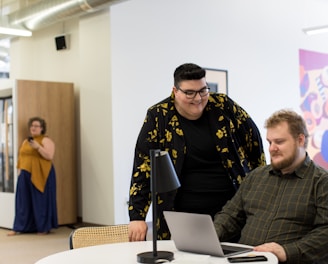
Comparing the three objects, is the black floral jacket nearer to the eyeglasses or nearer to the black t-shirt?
the black t-shirt

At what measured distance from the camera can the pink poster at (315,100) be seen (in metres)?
9.69

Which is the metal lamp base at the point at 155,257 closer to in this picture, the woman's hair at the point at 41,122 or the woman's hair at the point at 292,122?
the woman's hair at the point at 292,122

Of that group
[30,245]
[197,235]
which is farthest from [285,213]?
[30,245]

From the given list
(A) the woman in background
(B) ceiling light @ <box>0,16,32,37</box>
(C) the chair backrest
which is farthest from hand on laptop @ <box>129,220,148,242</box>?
(B) ceiling light @ <box>0,16,32,37</box>

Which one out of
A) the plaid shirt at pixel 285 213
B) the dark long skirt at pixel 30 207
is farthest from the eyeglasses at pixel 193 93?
the dark long skirt at pixel 30 207

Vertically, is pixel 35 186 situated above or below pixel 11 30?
below

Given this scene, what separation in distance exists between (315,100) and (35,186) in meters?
5.64

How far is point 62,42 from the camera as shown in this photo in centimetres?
768

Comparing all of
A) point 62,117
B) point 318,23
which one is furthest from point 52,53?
point 318,23

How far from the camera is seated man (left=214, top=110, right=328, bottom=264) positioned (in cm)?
221

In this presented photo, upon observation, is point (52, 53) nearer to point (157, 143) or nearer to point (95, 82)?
point (95, 82)

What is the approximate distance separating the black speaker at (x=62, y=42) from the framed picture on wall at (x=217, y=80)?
2.08 m

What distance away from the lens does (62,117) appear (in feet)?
24.1

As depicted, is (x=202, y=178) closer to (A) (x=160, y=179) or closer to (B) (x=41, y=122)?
(A) (x=160, y=179)
